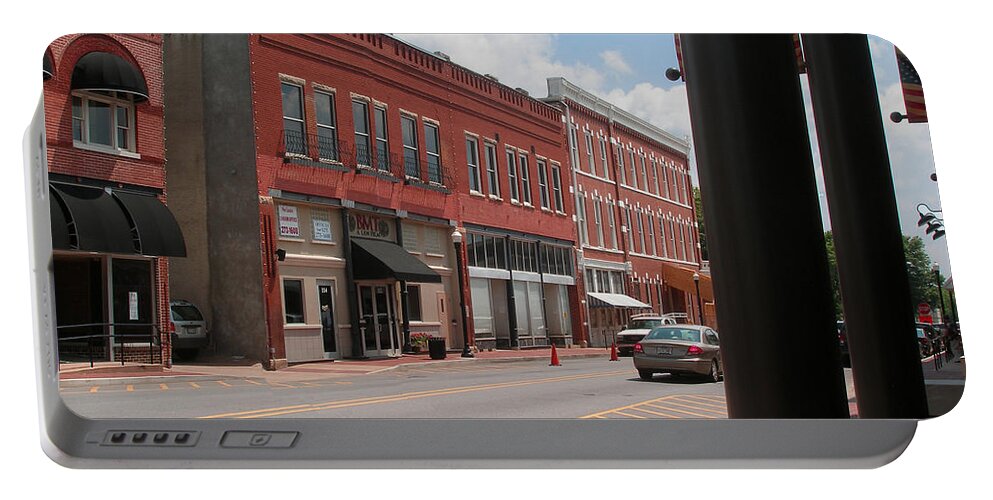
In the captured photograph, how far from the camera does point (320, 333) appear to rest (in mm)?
3291

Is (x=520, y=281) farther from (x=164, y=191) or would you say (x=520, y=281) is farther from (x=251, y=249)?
(x=164, y=191)

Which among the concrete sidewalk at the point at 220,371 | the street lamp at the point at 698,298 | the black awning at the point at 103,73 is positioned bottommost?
the concrete sidewalk at the point at 220,371

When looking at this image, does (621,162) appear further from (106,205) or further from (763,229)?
(106,205)

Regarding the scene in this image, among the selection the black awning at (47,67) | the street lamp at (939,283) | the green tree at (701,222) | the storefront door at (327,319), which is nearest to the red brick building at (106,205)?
the black awning at (47,67)

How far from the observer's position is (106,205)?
10.2ft

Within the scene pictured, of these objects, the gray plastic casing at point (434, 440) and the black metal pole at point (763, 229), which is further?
the gray plastic casing at point (434, 440)

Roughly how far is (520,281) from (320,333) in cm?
86

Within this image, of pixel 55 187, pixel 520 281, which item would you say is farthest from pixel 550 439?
pixel 55 187

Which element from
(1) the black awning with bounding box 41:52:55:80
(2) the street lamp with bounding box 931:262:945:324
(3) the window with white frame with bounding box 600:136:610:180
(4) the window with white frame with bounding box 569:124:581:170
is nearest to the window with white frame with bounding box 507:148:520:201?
(4) the window with white frame with bounding box 569:124:581:170

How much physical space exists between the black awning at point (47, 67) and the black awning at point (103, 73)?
0.08m

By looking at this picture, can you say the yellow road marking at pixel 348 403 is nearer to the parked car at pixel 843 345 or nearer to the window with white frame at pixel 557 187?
the window with white frame at pixel 557 187

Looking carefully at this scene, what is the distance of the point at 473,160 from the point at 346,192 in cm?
54

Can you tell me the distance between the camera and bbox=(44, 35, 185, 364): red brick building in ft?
10.4

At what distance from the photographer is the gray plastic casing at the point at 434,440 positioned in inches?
125
